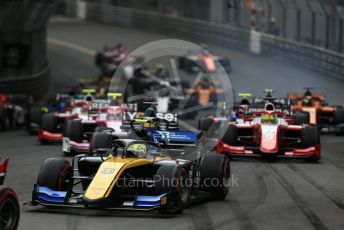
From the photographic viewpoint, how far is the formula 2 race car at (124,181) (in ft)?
45.9

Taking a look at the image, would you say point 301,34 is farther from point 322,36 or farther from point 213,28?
point 213,28

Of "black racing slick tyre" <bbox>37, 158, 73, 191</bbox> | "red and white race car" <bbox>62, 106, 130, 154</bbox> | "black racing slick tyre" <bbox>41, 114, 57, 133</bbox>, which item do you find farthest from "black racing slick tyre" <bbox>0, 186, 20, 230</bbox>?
"black racing slick tyre" <bbox>41, 114, 57, 133</bbox>

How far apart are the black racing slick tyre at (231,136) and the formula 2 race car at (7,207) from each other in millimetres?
11555

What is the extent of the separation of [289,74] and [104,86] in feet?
46.9

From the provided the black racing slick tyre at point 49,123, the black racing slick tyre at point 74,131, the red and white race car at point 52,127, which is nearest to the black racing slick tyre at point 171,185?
the black racing slick tyre at point 74,131

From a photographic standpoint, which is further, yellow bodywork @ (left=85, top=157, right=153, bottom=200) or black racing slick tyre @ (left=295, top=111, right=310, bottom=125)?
black racing slick tyre @ (left=295, top=111, right=310, bottom=125)

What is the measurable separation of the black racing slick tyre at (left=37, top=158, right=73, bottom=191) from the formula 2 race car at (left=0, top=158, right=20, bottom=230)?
7.06 feet

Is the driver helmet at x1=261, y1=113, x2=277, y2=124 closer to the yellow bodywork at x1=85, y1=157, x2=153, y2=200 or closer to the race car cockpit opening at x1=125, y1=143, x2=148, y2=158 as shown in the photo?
the race car cockpit opening at x1=125, y1=143, x2=148, y2=158

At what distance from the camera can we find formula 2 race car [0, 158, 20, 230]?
11.9 m

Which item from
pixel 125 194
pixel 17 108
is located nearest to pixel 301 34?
pixel 17 108

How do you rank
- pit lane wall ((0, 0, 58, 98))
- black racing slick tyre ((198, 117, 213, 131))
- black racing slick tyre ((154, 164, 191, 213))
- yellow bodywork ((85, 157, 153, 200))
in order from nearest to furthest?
yellow bodywork ((85, 157, 153, 200)) → black racing slick tyre ((154, 164, 191, 213)) → black racing slick tyre ((198, 117, 213, 131)) → pit lane wall ((0, 0, 58, 98))

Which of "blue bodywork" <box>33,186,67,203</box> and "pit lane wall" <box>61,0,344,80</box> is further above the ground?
"pit lane wall" <box>61,0,344,80</box>

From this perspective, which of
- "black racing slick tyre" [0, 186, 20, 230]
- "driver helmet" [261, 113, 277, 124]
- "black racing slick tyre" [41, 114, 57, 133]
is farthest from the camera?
"black racing slick tyre" [41, 114, 57, 133]

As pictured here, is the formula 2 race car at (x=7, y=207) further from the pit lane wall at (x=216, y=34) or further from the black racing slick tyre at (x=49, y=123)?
the pit lane wall at (x=216, y=34)
